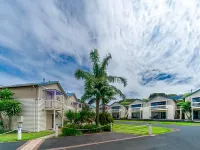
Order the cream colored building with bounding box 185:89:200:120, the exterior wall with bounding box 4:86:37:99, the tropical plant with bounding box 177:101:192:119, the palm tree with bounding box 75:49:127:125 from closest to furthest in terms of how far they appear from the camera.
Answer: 1. the palm tree with bounding box 75:49:127:125
2. the exterior wall with bounding box 4:86:37:99
3. the cream colored building with bounding box 185:89:200:120
4. the tropical plant with bounding box 177:101:192:119

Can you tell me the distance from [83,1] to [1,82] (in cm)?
1902

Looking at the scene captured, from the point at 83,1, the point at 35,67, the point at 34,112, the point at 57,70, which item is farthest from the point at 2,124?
the point at 83,1

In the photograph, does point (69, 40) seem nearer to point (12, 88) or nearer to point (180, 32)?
point (12, 88)

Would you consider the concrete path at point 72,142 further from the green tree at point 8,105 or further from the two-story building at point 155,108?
the two-story building at point 155,108

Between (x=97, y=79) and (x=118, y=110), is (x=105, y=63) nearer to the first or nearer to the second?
(x=97, y=79)

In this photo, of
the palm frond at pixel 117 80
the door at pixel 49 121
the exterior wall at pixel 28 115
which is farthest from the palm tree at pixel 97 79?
the door at pixel 49 121

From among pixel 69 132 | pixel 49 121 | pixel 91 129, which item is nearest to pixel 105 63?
pixel 91 129

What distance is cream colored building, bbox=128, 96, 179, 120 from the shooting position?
157 ft

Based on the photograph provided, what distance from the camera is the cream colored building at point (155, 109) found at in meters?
48.0

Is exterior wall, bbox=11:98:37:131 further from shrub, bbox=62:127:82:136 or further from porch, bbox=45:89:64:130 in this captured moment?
shrub, bbox=62:127:82:136

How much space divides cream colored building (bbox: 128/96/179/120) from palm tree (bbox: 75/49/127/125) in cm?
3414

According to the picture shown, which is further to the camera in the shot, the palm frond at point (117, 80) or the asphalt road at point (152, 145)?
the palm frond at point (117, 80)

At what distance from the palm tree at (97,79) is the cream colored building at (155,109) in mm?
34144

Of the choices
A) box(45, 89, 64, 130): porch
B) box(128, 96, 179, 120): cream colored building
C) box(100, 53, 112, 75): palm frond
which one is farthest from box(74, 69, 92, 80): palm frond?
box(128, 96, 179, 120): cream colored building
